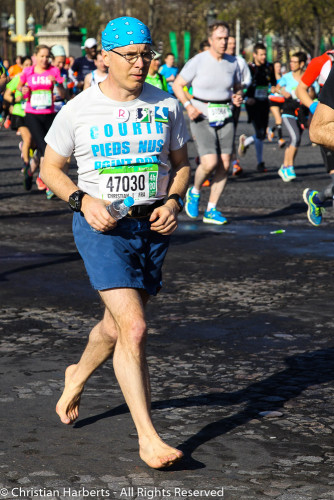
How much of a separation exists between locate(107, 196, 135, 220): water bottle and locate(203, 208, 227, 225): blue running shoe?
714 cm

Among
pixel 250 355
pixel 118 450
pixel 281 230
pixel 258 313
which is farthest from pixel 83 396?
pixel 281 230

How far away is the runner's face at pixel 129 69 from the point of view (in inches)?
171

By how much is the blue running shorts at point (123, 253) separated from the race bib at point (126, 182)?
106mm

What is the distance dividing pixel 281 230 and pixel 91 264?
6.74 m

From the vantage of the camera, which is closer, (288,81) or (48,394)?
(48,394)

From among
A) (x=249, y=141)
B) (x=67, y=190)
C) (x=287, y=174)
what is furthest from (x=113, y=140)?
(x=249, y=141)

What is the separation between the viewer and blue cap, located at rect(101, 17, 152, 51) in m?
4.34

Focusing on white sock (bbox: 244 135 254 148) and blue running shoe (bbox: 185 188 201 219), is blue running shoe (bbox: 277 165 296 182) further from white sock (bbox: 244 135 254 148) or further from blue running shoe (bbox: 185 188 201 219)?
blue running shoe (bbox: 185 188 201 219)

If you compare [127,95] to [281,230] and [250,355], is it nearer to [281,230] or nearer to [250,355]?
[250,355]

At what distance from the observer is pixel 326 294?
304 inches

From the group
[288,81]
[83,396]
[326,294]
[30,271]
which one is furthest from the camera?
[288,81]

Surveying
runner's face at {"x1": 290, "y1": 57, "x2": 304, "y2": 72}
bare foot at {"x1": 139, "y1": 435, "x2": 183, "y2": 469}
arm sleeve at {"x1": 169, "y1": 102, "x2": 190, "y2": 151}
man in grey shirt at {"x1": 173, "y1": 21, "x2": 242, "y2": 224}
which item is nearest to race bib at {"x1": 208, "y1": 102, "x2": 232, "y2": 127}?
man in grey shirt at {"x1": 173, "y1": 21, "x2": 242, "y2": 224}

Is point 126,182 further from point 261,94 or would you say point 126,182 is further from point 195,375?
point 261,94

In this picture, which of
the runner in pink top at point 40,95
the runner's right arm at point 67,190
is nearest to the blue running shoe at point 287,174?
the runner in pink top at point 40,95
